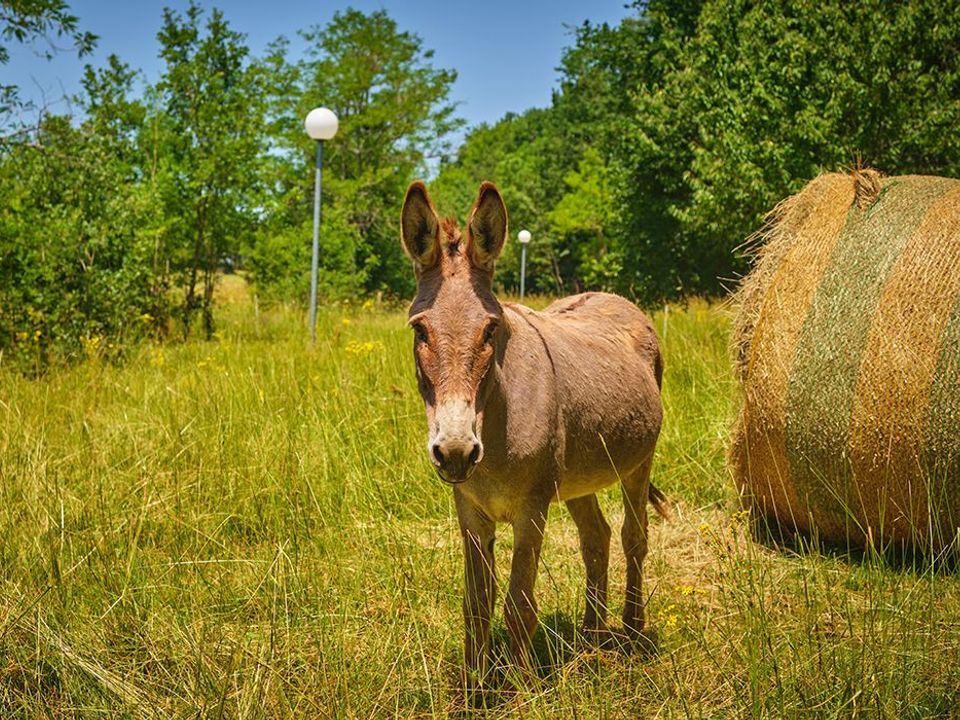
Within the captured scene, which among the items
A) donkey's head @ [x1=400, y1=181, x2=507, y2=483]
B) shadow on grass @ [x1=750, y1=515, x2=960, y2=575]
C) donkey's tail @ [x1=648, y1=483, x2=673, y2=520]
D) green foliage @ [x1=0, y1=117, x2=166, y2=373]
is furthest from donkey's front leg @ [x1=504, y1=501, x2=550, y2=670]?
green foliage @ [x1=0, y1=117, x2=166, y2=373]

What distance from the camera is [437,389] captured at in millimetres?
2264

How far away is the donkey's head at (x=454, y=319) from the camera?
217cm

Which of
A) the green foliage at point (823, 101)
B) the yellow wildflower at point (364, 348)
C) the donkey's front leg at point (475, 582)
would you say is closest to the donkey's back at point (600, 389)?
the donkey's front leg at point (475, 582)

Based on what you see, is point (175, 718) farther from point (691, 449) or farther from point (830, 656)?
point (691, 449)

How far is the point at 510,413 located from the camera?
8.68 feet

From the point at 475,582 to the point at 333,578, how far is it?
814mm

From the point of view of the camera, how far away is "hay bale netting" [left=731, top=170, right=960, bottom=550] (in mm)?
3910

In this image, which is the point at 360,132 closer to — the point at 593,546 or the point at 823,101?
the point at 823,101

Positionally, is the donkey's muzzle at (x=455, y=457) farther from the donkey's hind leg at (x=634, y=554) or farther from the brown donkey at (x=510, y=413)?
the donkey's hind leg at (x=634, y=554)

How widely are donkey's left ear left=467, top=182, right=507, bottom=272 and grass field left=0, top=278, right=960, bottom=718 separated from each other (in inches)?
50.2

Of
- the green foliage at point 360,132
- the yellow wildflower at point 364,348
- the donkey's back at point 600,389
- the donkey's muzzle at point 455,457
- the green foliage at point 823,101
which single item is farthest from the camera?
the green foliage at point 360,132

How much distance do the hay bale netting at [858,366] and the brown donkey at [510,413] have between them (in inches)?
52.6

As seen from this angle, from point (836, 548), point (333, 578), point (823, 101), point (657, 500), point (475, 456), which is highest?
point (823, 101)

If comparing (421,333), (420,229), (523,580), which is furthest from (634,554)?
(420,229)
